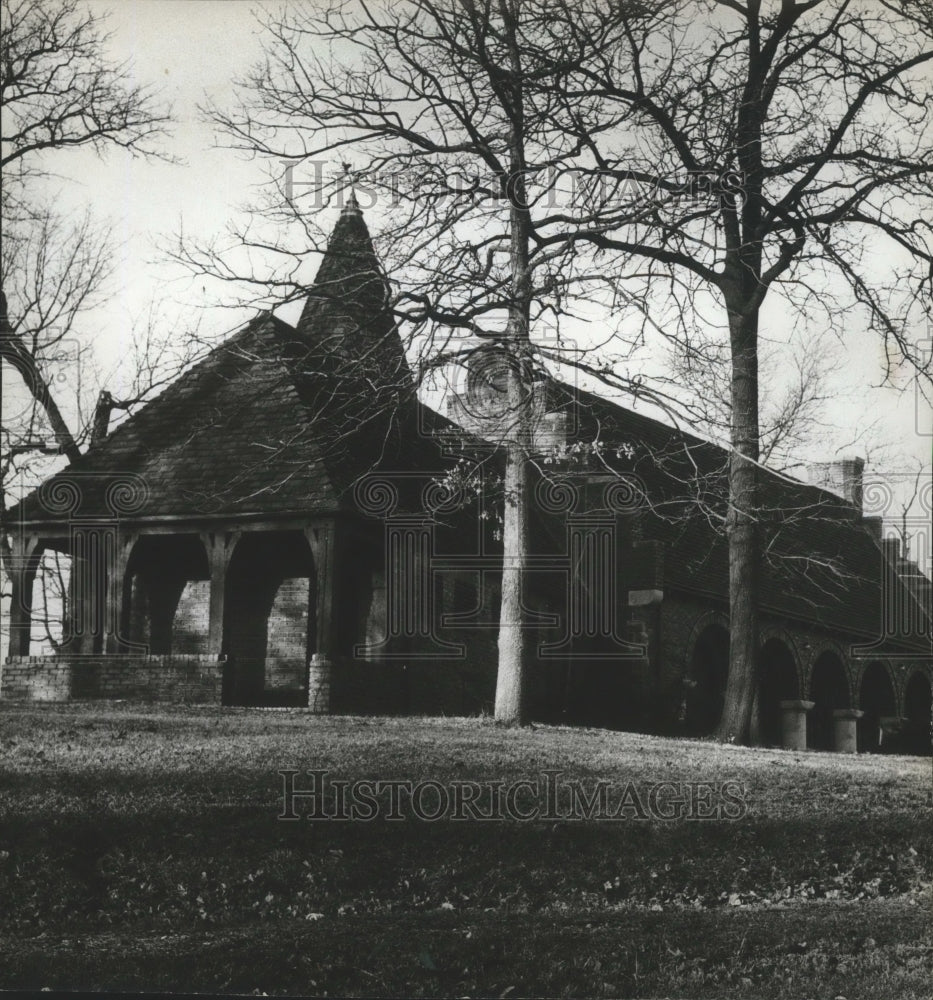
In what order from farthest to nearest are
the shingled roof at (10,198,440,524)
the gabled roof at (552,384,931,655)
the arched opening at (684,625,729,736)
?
the arched opening at (684,625,729,736) < the gabled roof at (552,384,931,655) < the shingled roof at (10,198,440,524)

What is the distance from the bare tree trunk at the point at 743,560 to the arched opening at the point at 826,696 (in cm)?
1293

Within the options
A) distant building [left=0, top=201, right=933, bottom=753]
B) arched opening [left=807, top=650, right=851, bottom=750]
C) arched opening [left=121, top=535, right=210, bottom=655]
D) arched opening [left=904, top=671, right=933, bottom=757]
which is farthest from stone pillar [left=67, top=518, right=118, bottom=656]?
arched opening [left=904, top=671, right=933, bottom=757]

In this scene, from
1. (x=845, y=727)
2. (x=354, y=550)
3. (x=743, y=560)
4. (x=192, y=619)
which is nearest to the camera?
(x=743, y=560)

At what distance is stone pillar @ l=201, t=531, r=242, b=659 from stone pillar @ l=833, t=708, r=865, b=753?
58.0 feet

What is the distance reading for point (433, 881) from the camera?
429 inches

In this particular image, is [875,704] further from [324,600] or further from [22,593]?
[22,593]

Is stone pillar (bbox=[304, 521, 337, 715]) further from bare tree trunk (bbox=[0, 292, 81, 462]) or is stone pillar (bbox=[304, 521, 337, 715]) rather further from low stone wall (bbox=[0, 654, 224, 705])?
bare tree trunk (bbox=[0, 292, 81, 462])

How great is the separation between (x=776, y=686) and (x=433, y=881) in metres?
20.6

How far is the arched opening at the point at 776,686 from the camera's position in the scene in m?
29.7

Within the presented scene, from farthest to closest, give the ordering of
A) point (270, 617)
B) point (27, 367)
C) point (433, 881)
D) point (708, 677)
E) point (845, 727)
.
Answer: point (845, 727) → point (708, 677) → point (27, 367) → point (270, 617) → point (433, 881)

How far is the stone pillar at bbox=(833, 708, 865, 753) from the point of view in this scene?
31.9 meters

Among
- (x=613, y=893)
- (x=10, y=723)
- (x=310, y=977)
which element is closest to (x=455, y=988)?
(x=310, y=977)

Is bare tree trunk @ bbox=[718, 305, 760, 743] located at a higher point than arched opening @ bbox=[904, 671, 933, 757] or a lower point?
higher

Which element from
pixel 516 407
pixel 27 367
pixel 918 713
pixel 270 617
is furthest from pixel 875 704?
pixel 516 407
